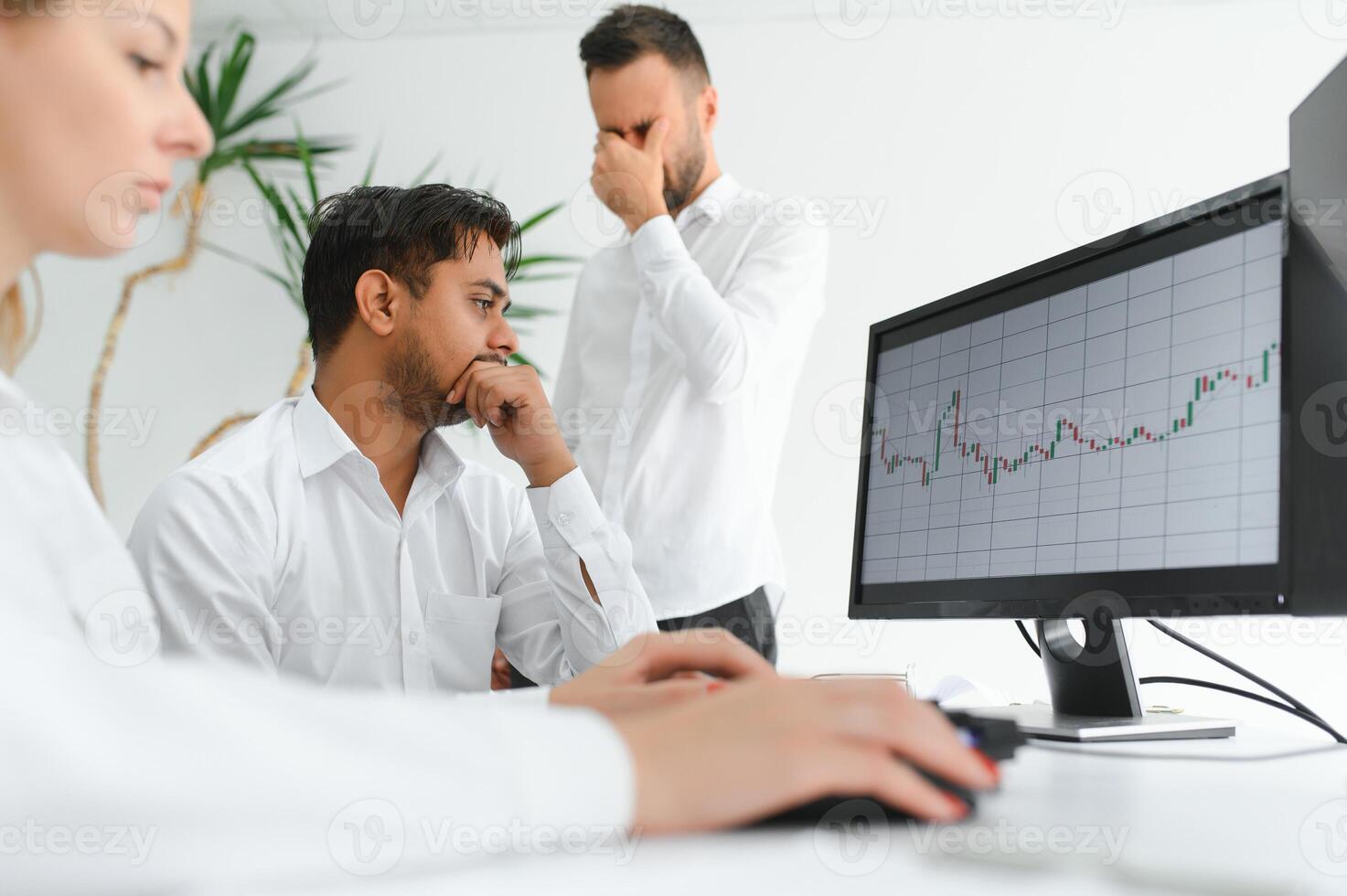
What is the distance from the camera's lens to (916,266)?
132 inches

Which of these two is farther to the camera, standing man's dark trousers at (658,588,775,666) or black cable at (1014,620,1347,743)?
standing man's dark trousers at (658,588,775,666)

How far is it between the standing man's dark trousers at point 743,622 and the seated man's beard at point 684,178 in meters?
0.79

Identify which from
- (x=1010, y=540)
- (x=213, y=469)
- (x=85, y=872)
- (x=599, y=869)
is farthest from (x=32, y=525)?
(x=1010, y=540)

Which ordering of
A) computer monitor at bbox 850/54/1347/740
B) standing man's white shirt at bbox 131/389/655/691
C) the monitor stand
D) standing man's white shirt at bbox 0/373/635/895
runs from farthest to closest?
standing man's white shirt at bbox 131/389/655/691 → the monitor stand → computer monitor at bbox 850/54/1347/740 → standing man's white shirt at bbox 0/373/635/895

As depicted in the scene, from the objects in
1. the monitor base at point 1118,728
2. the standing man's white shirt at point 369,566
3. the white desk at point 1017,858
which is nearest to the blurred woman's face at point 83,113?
the white desk at point 1017,858

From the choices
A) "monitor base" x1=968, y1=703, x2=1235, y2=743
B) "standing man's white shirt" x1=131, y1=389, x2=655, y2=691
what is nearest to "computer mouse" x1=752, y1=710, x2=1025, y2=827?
"monitor base" x1=968, y1=703, x2=1235, y2=743

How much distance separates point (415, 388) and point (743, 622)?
712 mm

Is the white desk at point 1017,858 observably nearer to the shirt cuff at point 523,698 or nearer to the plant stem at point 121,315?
the shirt cuff at point 523,698

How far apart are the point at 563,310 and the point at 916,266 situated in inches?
46.9

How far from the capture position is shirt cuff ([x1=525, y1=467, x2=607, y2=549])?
4.21 feet

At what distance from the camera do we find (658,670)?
26.4 inches

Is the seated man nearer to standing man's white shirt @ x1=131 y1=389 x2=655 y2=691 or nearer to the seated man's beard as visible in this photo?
standing man's white shirt @ x1=131 y1=389 x2=655 y2=691

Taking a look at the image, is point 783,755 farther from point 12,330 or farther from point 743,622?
point 743,622

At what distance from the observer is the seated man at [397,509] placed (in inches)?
43.2
